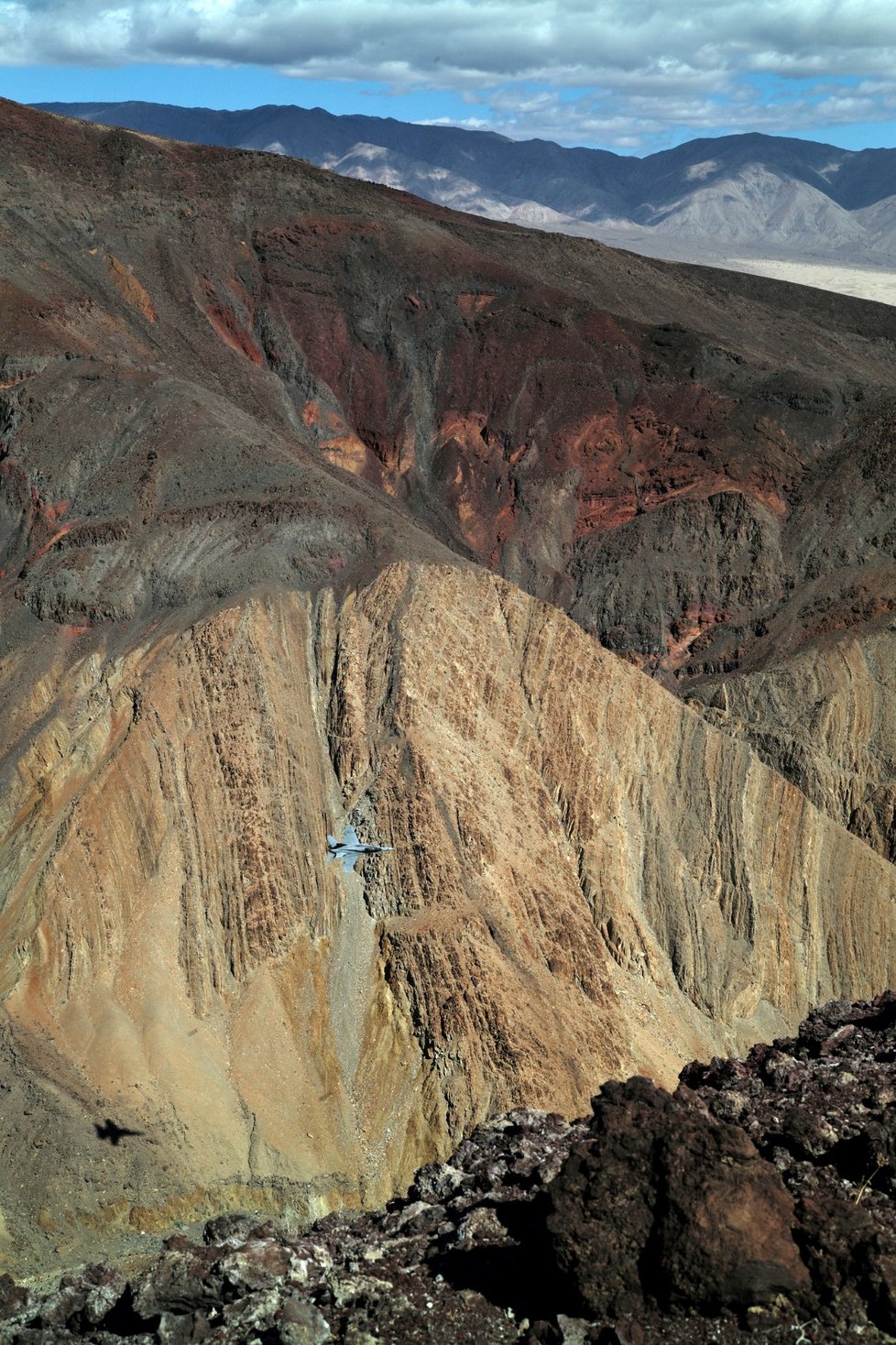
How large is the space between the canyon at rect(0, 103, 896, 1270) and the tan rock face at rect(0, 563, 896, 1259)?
0.08 meters

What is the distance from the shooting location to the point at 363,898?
3428 cm

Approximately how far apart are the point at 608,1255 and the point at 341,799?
18119 millimetres

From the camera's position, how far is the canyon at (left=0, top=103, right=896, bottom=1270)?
31.1 metres

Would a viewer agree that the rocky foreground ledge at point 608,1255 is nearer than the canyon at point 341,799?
Yes

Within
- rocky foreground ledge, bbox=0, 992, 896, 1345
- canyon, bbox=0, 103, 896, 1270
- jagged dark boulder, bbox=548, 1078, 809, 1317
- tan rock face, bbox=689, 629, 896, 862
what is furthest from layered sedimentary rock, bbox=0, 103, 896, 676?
jagged dark boulder, bbox=548, 1078, 809, 1317

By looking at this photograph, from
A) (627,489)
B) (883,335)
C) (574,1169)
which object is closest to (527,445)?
(627,489)

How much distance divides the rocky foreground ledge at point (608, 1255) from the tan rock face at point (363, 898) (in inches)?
271

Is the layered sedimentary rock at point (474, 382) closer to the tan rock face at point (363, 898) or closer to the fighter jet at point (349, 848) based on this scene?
the tan rock face at point (363, 898)

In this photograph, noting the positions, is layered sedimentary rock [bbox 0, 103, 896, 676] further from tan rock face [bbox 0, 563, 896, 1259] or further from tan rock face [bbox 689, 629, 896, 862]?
tan rock face [bbox 0, 563, 896, 1259]

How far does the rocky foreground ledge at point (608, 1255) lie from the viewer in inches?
696

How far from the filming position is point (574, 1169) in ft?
63.8

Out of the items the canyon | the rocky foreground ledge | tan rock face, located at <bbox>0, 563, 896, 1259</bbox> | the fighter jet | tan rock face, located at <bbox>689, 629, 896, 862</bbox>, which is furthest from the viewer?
tan rock face, located at <bbox>689, 629, 896, 862</bbox>

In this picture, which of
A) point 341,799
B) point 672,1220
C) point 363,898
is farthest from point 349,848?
point 672,1220

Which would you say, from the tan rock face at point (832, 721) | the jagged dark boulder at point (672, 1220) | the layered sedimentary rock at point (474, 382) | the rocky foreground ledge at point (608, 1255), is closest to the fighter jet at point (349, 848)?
the rocky foreground ledge at point (608, 1255)
